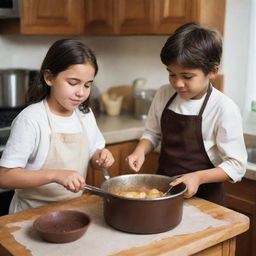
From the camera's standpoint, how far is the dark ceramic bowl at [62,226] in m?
1.06

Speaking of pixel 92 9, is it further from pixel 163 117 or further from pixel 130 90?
pixel 163 117

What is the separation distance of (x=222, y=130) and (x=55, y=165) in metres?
0.57

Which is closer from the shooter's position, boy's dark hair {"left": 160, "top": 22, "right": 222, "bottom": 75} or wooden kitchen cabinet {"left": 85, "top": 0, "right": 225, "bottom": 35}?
boy's dark hair {"left": 160, "top": 22, "right": 222, "bottom": 75}

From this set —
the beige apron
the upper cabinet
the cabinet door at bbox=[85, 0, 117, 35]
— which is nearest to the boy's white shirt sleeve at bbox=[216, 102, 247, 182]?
the beige apron

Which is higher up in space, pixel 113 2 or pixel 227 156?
pixel 113 2

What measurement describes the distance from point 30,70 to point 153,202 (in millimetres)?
1708

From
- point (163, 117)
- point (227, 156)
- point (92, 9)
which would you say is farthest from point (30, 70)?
point (227, 156)

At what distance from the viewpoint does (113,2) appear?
252 cm

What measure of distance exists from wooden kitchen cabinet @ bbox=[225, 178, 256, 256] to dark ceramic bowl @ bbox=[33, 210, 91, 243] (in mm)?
961

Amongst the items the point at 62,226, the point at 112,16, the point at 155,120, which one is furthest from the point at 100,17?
the point at 62,226

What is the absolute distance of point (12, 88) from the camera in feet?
8.05

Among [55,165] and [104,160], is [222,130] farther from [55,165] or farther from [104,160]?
[55,165]

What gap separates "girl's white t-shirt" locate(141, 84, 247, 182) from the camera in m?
1.41

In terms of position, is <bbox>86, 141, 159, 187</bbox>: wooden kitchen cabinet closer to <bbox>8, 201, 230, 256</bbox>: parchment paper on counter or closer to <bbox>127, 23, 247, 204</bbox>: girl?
<bbox>127, 23, 247, 204</bbox>: girl
